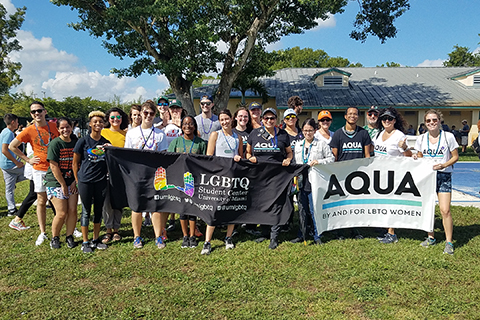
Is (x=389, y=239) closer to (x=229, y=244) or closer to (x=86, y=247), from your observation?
(x=229, y=244)

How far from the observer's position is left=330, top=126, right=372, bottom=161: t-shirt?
504 cm

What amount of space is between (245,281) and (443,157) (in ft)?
10.3

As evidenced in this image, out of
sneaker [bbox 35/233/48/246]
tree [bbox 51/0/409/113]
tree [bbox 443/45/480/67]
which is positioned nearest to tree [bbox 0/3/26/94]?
tree [bbox 51/0/409/113]

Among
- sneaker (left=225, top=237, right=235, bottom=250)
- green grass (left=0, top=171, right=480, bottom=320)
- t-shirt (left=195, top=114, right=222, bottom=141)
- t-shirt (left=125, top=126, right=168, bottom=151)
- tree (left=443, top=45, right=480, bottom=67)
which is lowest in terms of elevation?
green grass (left=0, top=171, right=480, bottom=320)

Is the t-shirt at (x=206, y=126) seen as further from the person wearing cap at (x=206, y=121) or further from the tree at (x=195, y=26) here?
the tree at (x=195, y=26)

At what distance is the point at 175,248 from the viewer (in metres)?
4.85

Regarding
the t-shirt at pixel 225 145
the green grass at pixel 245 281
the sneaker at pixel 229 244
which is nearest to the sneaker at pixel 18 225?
the green grass at pixel 245 281

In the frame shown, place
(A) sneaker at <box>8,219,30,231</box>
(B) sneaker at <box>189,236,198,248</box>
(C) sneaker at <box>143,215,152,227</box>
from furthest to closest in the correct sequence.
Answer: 1. (C) sneaker at <box>143,215,152,227</box>
2. (A) sneaker at <box>8,219,30,231</box>
3. (B) sneaker at <box>189,236,198,248</box>

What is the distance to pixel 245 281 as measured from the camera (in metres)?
3.82

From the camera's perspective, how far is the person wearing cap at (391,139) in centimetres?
495

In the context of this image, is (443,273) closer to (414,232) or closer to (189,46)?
(414,232)

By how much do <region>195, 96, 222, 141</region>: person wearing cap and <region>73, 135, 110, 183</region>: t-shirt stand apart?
1.81 metres

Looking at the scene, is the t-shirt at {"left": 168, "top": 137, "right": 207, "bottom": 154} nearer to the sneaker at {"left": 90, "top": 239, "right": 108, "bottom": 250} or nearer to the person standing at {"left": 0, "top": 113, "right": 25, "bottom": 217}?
the sneaker at {"left": 90, "top": 239, "right": 108, "bottom": 250}

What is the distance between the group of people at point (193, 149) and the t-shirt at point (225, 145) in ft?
0.05
